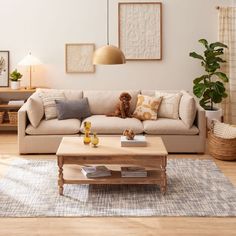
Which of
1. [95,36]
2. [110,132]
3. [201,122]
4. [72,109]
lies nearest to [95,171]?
[110,132]

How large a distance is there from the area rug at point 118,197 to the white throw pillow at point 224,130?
66 cm

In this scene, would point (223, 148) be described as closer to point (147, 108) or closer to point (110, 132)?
point (147, 108)

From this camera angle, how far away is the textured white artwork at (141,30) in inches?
321

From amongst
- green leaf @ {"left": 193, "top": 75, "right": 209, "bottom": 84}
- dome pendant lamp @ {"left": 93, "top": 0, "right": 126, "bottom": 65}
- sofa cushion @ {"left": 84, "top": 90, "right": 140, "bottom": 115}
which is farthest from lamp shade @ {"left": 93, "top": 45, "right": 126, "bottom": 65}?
green leaf @ {"left": 193, "top": 75, "right": 209, "bottom": 84}

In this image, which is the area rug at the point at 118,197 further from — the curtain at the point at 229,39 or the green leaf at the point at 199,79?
the curtain at the point at 229,39

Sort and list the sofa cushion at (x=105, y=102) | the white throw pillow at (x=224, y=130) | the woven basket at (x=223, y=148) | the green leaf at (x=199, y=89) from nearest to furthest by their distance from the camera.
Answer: the woven basket at (x=223, y=148), the white throw pillow at (x=224, y=130), the sofa cushion at (x=105, y=102), the green leaf at (x=199, y=89)

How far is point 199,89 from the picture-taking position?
7.85 metres

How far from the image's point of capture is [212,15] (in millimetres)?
8172

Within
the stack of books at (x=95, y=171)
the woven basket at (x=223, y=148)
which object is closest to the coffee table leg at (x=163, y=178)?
the stack of books at (x=95, y=171)

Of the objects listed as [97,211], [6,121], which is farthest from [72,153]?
[6,121]

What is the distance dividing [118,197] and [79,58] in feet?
11.9

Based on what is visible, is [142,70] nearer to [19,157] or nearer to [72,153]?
[19,157]

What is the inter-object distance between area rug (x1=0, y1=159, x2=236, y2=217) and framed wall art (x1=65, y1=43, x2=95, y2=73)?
103 inches

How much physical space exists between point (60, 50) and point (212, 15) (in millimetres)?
2416
